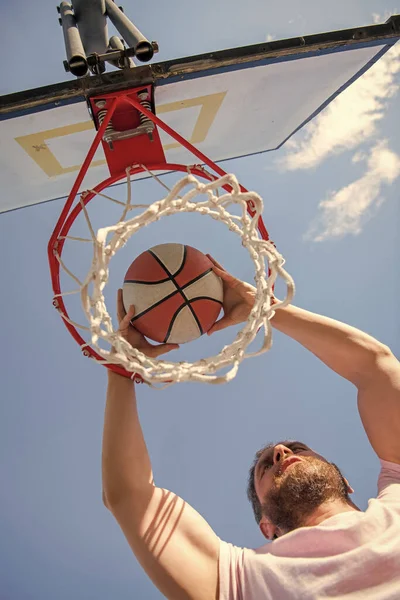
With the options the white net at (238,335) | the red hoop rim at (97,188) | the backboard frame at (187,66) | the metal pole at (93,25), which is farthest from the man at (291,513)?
the metal pole at (93,25)

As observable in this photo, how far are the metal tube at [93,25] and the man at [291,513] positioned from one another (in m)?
2.25

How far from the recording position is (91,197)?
11.3 feet

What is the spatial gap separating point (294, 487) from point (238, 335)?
0.91 meters

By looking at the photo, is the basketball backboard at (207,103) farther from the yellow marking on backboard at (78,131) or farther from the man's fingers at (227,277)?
the man's fingers at (227,277)

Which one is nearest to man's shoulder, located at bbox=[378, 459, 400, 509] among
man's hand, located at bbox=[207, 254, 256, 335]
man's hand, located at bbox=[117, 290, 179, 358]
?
man's hand, located at bbox=[207, 254, 256, 335]

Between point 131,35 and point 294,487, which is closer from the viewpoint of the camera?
point 294,487

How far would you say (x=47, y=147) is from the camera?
147 inches

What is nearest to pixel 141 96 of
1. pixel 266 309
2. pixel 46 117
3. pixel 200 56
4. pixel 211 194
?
pixel 200 56

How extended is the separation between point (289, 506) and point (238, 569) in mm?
474

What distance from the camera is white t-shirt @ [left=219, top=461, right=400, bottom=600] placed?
6.38 ft

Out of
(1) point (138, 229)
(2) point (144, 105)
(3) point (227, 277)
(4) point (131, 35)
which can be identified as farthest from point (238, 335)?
(4) point (131, 35)

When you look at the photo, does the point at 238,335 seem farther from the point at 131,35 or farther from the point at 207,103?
the point at 131,35

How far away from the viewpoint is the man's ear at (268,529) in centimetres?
273

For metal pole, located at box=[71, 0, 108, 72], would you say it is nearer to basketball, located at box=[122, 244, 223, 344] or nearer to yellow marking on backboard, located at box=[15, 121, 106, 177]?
yellow marking on backboard, located at box=[15, 121, 106, 177]
